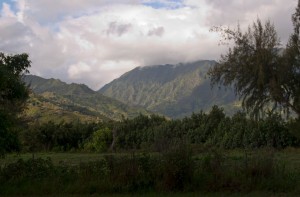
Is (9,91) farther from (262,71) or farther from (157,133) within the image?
(157,133)

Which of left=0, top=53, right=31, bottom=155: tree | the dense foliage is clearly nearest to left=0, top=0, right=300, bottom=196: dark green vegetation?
left=0, top=53, right=31, bottom=155: tree

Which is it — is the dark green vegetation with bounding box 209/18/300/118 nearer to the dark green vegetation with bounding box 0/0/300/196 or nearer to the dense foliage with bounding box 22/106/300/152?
the dark green vegetation with bounding box 0/0/300/196

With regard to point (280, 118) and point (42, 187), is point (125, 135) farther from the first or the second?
point (42, 187)

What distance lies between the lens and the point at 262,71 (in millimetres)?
32562

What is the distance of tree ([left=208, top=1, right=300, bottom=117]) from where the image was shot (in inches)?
1288

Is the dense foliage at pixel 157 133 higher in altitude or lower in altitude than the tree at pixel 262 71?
lower

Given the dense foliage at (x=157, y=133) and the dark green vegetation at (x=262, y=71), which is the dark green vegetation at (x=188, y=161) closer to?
the dark green vegetation at (x=262, y=71)

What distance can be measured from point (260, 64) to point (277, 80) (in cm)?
188

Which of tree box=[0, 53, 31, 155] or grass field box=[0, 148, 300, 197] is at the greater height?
tree box=[0, 53, 31, 155]

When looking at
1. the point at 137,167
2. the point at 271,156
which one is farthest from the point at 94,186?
the point at 271,156

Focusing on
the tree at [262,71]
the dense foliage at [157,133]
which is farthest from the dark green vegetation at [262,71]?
the dense foliage at [157,133]

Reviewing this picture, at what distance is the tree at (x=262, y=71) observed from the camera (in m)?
32.7

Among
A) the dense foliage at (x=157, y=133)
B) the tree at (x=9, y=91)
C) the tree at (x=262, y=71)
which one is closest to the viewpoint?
the tree at (x=9, y=91)

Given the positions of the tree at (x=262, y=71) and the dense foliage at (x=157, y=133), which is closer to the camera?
the tree at (x=262, y=71)
